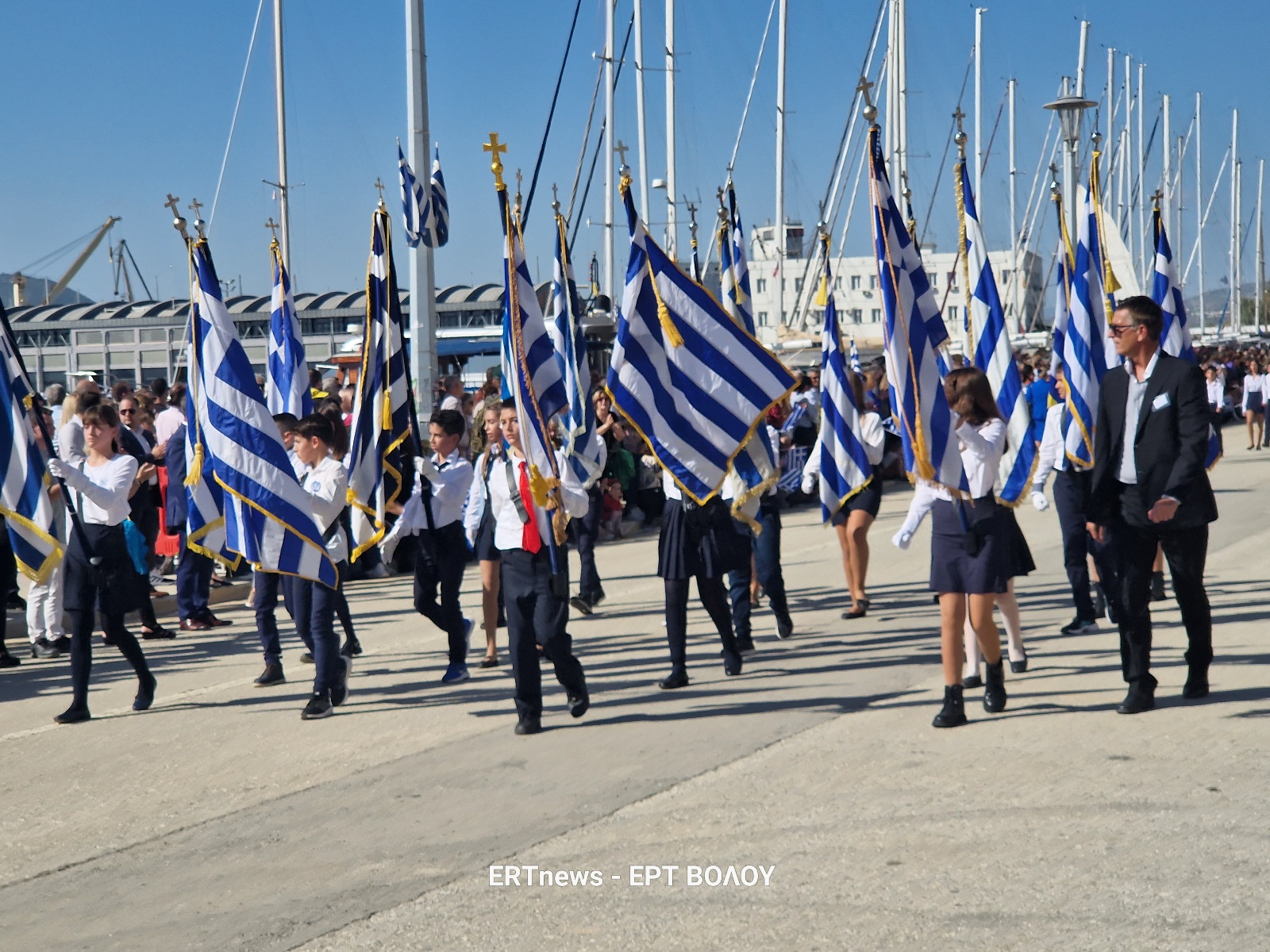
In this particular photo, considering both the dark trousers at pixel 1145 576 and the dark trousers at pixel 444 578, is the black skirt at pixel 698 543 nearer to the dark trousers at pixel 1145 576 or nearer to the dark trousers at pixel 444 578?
the dark trousers at pixel 444 578

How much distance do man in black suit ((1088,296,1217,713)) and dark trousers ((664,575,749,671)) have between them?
93.4 inches

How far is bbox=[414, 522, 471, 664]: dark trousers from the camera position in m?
8.95

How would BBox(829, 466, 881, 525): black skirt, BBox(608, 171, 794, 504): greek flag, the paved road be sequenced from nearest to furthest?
the paved road < BBox(608, 171, 794, 504): greek flag < BBox(829, 466, 881, 525): black skirt

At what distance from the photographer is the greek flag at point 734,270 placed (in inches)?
491

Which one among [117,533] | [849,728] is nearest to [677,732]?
[849,728]

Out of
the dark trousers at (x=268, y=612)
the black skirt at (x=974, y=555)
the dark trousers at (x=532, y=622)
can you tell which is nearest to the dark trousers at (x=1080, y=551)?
the black skirt at (x=974, y=555)

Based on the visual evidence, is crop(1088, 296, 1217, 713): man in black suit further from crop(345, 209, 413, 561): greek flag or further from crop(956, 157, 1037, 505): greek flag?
crop(345, 209, 413, 561): greek flag

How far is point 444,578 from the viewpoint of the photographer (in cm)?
905

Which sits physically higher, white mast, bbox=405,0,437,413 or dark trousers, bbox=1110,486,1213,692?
white mast, bbox=405,0,437,413

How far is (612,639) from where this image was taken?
10.4 m

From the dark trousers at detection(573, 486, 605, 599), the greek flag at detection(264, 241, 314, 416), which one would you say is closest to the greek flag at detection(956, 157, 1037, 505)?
the dark trousers at detection(573, 486, 605, 599)

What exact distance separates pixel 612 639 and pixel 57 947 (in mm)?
6005

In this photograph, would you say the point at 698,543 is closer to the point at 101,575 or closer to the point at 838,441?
the point at 838,441

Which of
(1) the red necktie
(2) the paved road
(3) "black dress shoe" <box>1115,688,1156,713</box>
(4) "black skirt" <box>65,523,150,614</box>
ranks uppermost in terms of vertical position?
(1) the red necktie
